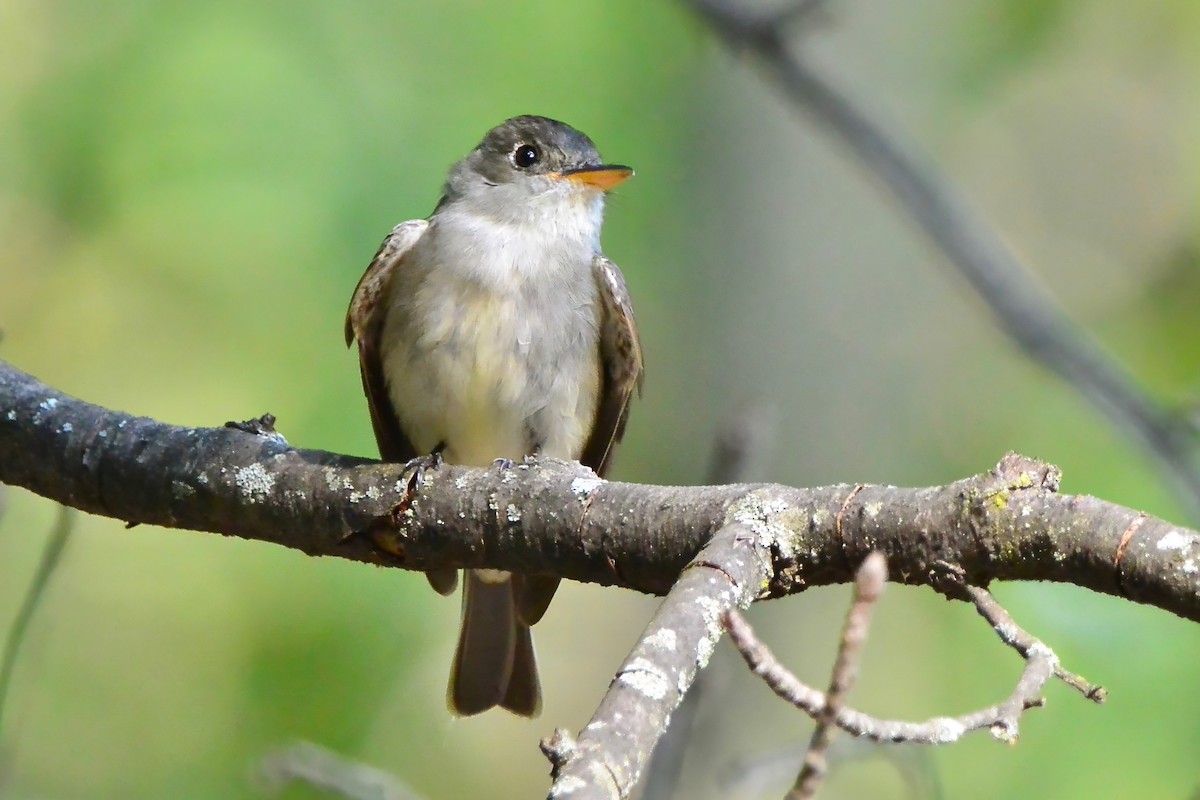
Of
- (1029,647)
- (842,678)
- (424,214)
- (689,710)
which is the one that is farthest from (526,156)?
(842,678)

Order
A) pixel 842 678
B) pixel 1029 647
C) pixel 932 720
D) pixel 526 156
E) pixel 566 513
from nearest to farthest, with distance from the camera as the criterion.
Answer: pixel 842 678 → pixel 932 720 → pixel 1029 647 → pixel 566 513 → pixel 526 156

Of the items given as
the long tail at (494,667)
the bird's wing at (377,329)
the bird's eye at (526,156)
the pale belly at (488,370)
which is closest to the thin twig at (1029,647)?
the pale belly at (488,370)

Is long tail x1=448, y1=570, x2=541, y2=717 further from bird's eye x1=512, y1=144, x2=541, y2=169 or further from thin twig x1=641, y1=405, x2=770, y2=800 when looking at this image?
bird's eye x1=512, y1=144, x2=541, y2=169

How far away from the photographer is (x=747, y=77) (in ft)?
23.2

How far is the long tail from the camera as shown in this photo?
475 cm

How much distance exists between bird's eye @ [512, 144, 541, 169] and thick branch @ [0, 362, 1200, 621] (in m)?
2.18

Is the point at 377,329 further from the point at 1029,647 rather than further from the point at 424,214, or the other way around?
the point at 1029,647

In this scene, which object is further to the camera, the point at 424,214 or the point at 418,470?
the point at 424,214

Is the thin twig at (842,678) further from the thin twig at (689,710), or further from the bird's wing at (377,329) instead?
the bird's wing at (377,329)

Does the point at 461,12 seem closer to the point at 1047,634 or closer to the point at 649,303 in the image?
the point at 649,303

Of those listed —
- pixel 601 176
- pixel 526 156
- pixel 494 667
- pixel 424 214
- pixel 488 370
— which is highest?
pixel 424 214

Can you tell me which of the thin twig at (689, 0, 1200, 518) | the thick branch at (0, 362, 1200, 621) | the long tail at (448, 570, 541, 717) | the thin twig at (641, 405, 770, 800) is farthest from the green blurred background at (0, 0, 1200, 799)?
the thick branch at (0, 362, 1200, 621)

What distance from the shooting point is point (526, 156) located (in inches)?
208

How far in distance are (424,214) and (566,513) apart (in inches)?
150
